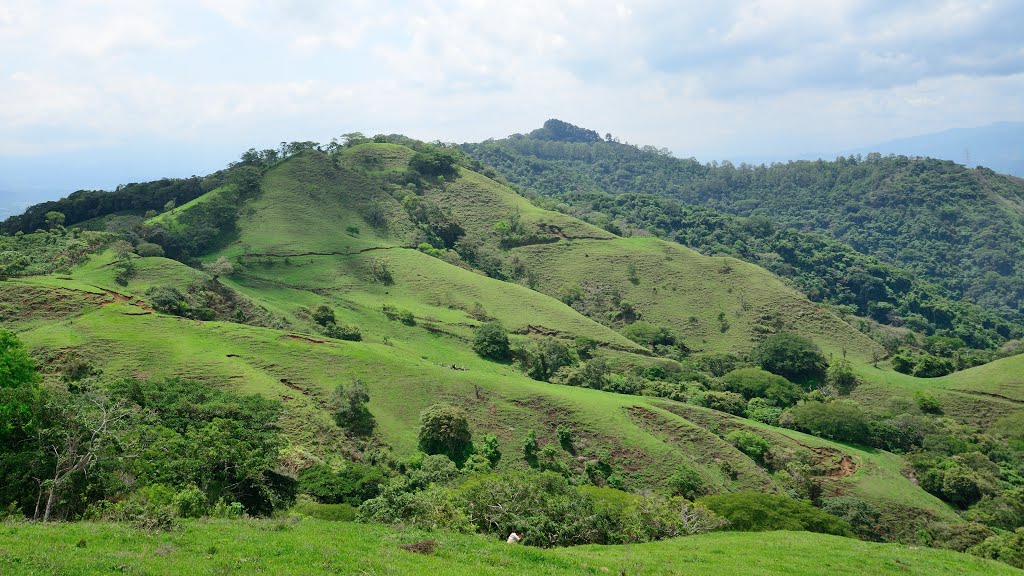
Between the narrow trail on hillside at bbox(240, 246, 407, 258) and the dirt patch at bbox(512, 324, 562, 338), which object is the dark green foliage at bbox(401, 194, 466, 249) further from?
the dirt patch at bbox(512, 324, 562, 338)

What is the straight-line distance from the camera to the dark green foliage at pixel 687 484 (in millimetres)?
45969

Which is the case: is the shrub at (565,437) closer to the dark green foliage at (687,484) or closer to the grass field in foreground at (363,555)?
the dark green foliage at (687,484)

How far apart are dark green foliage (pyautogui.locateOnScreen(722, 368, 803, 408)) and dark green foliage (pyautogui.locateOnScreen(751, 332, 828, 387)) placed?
476 cm

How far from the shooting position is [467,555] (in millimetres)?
17906

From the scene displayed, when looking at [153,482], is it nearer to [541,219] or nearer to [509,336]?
[509,336]

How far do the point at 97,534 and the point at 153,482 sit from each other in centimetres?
1068

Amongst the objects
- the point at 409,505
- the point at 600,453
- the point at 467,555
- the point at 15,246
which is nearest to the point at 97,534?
the point at 467,555

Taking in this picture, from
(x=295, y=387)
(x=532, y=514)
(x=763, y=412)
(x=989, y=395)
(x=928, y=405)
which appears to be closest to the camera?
(x=532, y=514)

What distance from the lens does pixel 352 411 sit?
48250 mm

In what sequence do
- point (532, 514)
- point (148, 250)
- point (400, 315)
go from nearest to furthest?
point (532, 514), point (148, 250), point (400, 315)

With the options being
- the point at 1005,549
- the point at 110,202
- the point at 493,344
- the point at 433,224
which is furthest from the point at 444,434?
the point at 110,202

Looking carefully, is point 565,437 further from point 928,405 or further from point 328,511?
point 928,405

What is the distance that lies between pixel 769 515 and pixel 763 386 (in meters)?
47.1

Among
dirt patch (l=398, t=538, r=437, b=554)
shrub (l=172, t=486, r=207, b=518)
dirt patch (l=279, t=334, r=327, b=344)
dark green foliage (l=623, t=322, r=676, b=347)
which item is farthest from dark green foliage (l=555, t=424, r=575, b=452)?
dark green foliage (l=623, t=322, r=676, b=347)
